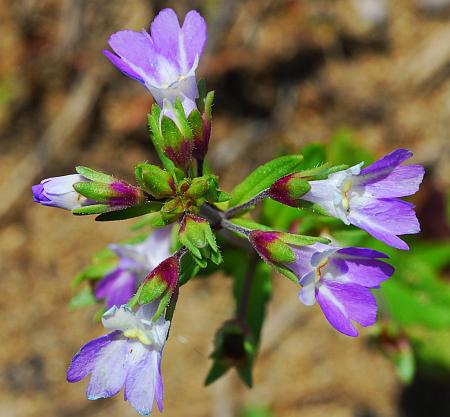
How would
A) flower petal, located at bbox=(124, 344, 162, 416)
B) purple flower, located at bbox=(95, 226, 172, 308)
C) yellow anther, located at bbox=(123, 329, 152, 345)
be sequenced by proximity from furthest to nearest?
1. purple flower, located at bbox=(95, 226, 172, 308)
2. yellow anther, located at bbox=(123, 329, 152, 345)
3. flower petal, located at bbox=(124, 344, 162, 416)

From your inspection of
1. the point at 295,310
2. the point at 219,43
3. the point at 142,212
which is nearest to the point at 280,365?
the point at 295,310

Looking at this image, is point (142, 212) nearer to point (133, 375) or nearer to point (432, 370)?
point (133, 375)

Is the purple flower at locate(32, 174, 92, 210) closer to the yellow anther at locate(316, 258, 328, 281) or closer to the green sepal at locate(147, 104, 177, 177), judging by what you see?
the green sepal at locate(147, 104, 177, 177)

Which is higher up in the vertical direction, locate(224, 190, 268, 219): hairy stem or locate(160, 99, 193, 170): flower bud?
locate(160, 99, 193, 170): flower bud

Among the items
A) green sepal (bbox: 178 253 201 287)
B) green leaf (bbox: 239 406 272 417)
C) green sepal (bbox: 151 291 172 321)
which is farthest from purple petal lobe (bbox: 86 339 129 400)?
green leaf (bbox: 239 406 272 417)

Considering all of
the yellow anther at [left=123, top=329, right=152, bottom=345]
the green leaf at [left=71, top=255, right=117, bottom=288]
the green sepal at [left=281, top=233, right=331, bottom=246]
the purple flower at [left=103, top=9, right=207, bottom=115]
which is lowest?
the green leaf at [left=71, top=255, right=117, bottom=288]

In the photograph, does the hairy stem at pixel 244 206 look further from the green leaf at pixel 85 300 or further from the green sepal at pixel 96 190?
the green leaf at pixel 85 300

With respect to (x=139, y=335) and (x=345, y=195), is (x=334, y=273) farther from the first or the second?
(x=139, y=335)


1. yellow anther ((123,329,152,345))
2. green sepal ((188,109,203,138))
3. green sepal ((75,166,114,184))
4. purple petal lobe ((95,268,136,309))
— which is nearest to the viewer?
yellow anther ((123,329,152,345))
